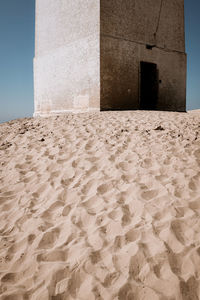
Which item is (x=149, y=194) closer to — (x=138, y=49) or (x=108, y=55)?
(x=108, y=55)

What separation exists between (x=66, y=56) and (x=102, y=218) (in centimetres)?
781

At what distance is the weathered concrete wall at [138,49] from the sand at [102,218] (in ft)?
13.1

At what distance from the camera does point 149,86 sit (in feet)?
31.2

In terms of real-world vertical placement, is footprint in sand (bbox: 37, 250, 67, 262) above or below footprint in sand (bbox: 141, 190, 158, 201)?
below

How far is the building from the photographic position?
7.75m

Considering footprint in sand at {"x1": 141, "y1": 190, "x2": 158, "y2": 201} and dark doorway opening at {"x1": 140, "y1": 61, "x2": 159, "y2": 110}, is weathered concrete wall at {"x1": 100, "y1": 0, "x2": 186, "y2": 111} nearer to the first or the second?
dark doorway opening at {"x1": 140, "y1": 61, "x2": 159, "y2": 110}

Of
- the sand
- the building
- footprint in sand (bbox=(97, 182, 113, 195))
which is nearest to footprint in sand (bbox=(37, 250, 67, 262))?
the sand

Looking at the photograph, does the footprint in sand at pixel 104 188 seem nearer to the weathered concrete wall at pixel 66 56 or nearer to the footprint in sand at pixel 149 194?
the footprint in sand at pixel 149 194

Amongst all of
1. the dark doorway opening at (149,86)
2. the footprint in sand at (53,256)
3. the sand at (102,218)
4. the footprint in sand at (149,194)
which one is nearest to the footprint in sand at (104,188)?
the sand at (102,218)

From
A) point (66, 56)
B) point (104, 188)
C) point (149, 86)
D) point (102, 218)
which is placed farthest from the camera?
point (149, 86)

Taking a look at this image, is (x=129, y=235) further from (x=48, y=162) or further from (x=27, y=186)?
(x=48, y=162)

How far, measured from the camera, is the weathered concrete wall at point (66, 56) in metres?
7.80

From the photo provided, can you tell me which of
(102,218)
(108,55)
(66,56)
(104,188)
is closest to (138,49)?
(108,55)

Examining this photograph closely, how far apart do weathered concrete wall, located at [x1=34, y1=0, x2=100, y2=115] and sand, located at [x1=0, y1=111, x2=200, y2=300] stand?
410cm
